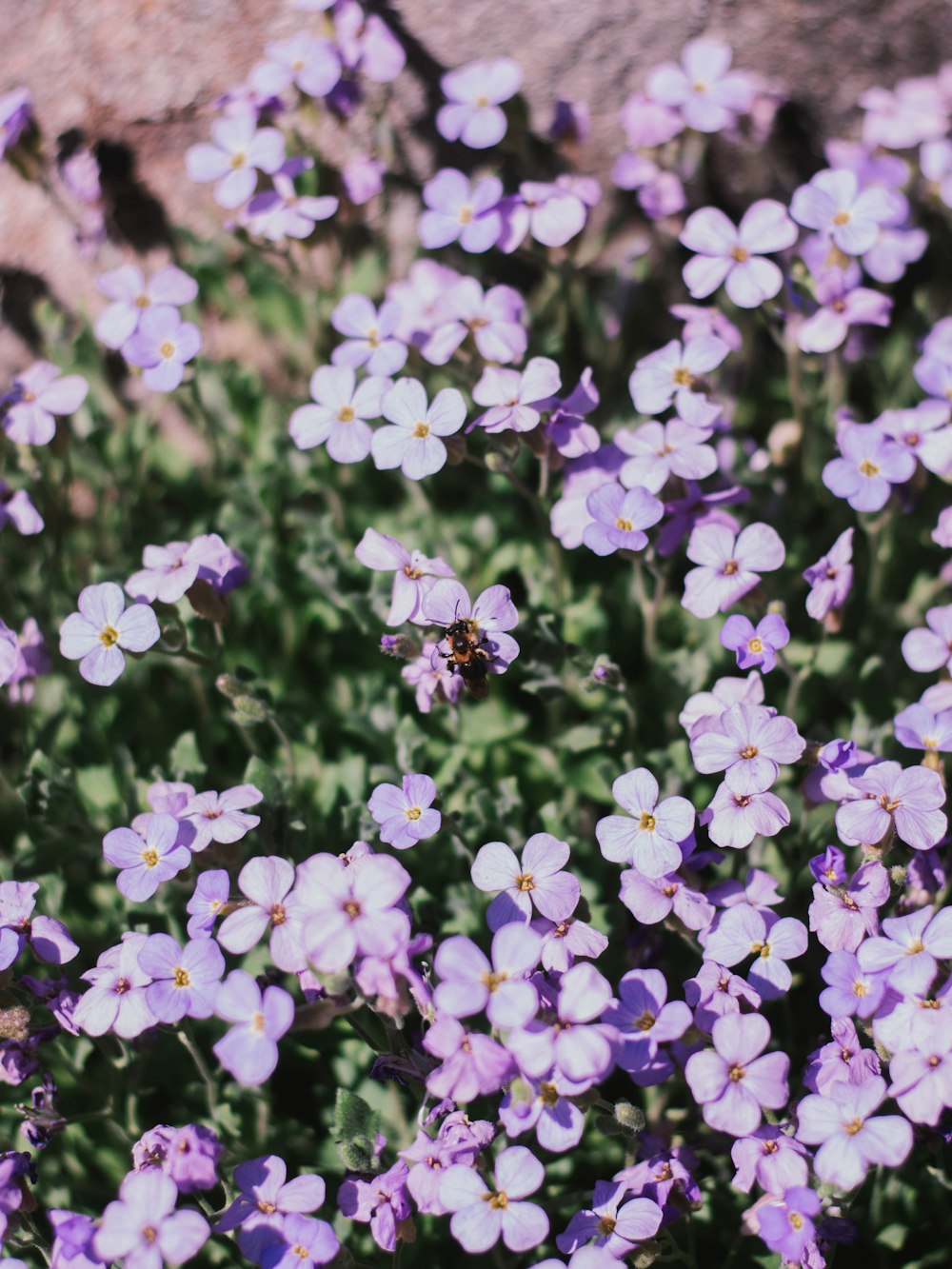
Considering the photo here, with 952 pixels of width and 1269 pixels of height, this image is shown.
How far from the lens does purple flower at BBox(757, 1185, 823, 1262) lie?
231 cm

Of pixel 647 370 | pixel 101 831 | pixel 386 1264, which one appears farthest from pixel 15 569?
pixel 386 1264

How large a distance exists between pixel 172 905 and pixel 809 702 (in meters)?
1.94

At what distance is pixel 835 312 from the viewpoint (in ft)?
11.6

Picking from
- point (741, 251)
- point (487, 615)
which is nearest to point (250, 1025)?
point (487, 615)

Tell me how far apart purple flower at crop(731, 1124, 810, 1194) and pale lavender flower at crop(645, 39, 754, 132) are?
9.76ft

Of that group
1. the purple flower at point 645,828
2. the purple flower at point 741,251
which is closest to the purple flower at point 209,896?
the purple flower at point 645,828

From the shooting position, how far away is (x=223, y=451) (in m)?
4.26

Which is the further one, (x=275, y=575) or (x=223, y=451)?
(x=223, y=451)

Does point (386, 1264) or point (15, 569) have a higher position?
point (15, 569)

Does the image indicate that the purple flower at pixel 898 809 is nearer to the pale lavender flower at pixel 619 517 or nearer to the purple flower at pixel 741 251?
the pale lavender flower at pixel 619 517

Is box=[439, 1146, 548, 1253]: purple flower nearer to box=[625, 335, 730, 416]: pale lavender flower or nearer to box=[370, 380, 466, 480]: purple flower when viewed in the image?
box=[370, 380, 466, 480]: purple flower

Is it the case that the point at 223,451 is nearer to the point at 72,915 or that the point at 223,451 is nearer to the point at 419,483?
the point at 419,483

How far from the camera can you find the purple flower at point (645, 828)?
101 inches

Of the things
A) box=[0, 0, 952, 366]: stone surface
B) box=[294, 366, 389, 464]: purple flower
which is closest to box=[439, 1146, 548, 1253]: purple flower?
box=[294, 366, 389, 464]: purple flower
